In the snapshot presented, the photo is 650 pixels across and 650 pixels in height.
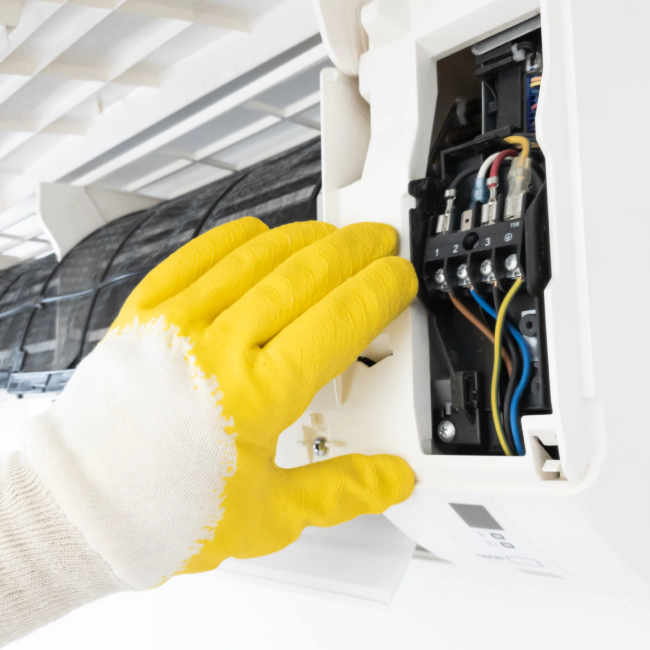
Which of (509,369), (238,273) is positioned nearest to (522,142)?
(509,369)

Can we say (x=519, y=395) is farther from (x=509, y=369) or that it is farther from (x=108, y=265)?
(x=108, y=265)

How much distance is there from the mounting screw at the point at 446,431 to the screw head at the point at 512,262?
23 cm

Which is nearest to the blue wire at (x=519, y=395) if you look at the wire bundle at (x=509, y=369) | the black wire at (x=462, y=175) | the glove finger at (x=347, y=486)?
the wire bundle at (x=509, y=369)

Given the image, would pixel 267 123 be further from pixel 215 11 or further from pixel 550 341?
pixel 550 341

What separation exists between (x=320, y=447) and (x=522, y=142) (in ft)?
1.74

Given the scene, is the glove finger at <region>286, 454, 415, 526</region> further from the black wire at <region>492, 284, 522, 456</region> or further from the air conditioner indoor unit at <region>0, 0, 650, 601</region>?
the black wire at <region>492, 284, 522, 456</region>

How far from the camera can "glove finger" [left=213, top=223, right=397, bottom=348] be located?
0.78 m

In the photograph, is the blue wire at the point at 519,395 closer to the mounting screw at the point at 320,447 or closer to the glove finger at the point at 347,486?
the glove finger at the point at 347,486

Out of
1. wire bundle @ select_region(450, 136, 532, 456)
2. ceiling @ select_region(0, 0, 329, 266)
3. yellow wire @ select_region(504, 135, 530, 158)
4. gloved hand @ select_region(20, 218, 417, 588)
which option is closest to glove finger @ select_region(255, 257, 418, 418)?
gloved hand @ select_region(20, 218, 417, 588)

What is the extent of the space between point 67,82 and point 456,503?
6.51ft

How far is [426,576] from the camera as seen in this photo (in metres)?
1.30

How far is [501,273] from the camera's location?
809 millimetres

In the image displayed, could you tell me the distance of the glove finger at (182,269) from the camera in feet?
2.87

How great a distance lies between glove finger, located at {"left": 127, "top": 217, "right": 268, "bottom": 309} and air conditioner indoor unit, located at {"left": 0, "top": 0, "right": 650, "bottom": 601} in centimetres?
20
